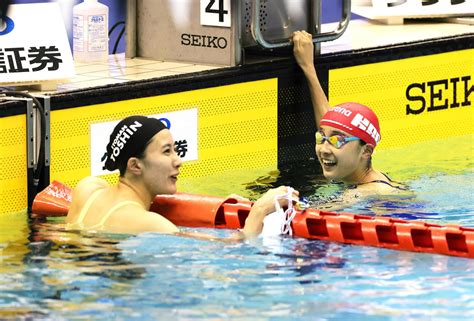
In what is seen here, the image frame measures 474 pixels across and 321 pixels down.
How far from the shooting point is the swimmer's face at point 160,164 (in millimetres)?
6805

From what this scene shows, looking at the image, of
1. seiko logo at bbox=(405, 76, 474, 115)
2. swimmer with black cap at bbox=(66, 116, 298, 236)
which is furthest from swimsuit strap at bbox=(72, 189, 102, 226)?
seiko logo at bbox=(405, 76, 474, 115)

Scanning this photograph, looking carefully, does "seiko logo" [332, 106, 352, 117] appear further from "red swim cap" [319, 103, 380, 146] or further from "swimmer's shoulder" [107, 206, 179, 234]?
"swimmer's shoulder" [107, 206, 179, 234]

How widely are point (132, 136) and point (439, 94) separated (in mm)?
3473

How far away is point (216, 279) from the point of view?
20.1ft

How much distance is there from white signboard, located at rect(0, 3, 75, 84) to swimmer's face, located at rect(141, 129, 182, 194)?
46.1 inches

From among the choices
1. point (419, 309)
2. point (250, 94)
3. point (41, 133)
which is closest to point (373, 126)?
point (250, 94)

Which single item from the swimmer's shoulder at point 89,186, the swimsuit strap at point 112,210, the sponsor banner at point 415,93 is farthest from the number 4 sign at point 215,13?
the swimsuit strap at point 112,210

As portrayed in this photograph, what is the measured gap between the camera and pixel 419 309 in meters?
5.72

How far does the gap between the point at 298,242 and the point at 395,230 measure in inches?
17.7

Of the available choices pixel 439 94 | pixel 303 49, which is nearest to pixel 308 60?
pixel 303 49

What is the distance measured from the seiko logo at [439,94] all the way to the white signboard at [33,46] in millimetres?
2653

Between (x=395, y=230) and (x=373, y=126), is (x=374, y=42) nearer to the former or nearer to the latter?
(x=373, y=126)

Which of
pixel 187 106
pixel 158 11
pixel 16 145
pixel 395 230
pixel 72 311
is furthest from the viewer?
pixel 158 11

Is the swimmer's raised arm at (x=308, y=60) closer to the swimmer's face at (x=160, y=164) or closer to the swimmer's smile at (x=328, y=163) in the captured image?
the swimmer's smile at (x=328, y=163)
